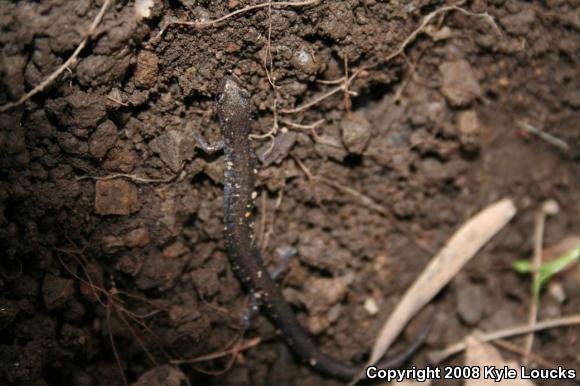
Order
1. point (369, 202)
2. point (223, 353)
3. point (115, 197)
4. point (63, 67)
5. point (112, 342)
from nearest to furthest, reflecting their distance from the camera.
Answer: point (63, 67) < point (115, 197) < point (112, 342) < point (223, 353) < point (369, 202)

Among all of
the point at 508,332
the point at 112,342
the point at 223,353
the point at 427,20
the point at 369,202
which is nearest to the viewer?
the point at 112,342

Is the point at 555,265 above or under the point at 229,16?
under

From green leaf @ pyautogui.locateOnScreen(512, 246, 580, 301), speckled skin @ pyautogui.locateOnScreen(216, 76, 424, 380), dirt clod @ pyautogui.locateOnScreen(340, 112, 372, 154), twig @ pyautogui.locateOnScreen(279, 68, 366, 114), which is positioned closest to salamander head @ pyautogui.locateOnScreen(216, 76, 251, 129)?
speckled skin @ pyautogui.locateOnScreen(216, 76, 424, 380)

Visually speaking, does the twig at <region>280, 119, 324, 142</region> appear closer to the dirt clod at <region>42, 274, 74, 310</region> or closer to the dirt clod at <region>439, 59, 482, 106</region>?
the dirt clod at <region>439, 59, 482, 106</region>

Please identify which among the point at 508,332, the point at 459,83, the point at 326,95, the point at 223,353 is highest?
the point at 326,95

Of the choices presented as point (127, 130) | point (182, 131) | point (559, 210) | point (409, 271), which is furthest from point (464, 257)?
point (127, 130)

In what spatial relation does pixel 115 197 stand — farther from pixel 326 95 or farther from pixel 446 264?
pixel 446 264

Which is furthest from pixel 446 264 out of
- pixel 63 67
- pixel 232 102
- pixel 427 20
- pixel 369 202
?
pixel 63 67
